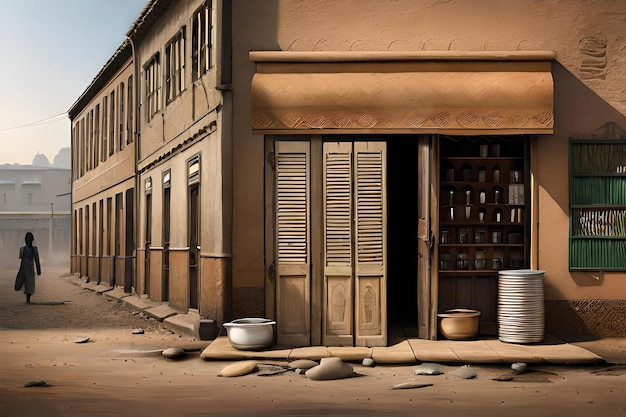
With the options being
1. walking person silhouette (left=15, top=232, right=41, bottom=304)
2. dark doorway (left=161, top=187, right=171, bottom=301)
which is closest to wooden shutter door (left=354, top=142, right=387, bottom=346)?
dark doorway (left=161, top=187, right=171, bottom=301)

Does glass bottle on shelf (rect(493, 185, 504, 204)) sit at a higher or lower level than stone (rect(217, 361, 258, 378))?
higher

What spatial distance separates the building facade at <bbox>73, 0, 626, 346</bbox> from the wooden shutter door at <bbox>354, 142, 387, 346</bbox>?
0.06ft

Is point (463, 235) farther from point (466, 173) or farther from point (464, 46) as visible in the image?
point (464, 46)

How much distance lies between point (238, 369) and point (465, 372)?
2618 millimetres

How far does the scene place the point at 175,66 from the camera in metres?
17.3

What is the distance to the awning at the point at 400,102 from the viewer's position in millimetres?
11672

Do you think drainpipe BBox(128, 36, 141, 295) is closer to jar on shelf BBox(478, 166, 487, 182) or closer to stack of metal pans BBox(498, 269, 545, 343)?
jar on shelf BBox(478, 166, 487, 182)

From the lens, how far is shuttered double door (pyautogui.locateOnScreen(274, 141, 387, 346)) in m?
11.6

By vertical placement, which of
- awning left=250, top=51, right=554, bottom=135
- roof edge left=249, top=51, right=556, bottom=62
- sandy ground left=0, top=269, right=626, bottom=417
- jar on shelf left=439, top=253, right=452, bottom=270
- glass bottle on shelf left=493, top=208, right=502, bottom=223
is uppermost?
roof edge left=249, top=51, right=556, bottom=62

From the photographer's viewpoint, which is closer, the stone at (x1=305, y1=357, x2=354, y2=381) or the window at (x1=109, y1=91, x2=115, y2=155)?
the stone at (x1=305, y1=357, x2=354, y2=381)

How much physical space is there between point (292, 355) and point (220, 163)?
3.04 metres

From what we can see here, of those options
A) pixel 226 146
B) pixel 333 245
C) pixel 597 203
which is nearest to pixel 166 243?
pixel 226 146

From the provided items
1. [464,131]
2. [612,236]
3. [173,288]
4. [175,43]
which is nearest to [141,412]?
[464,131]

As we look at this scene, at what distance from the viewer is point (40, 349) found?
1241 cm
